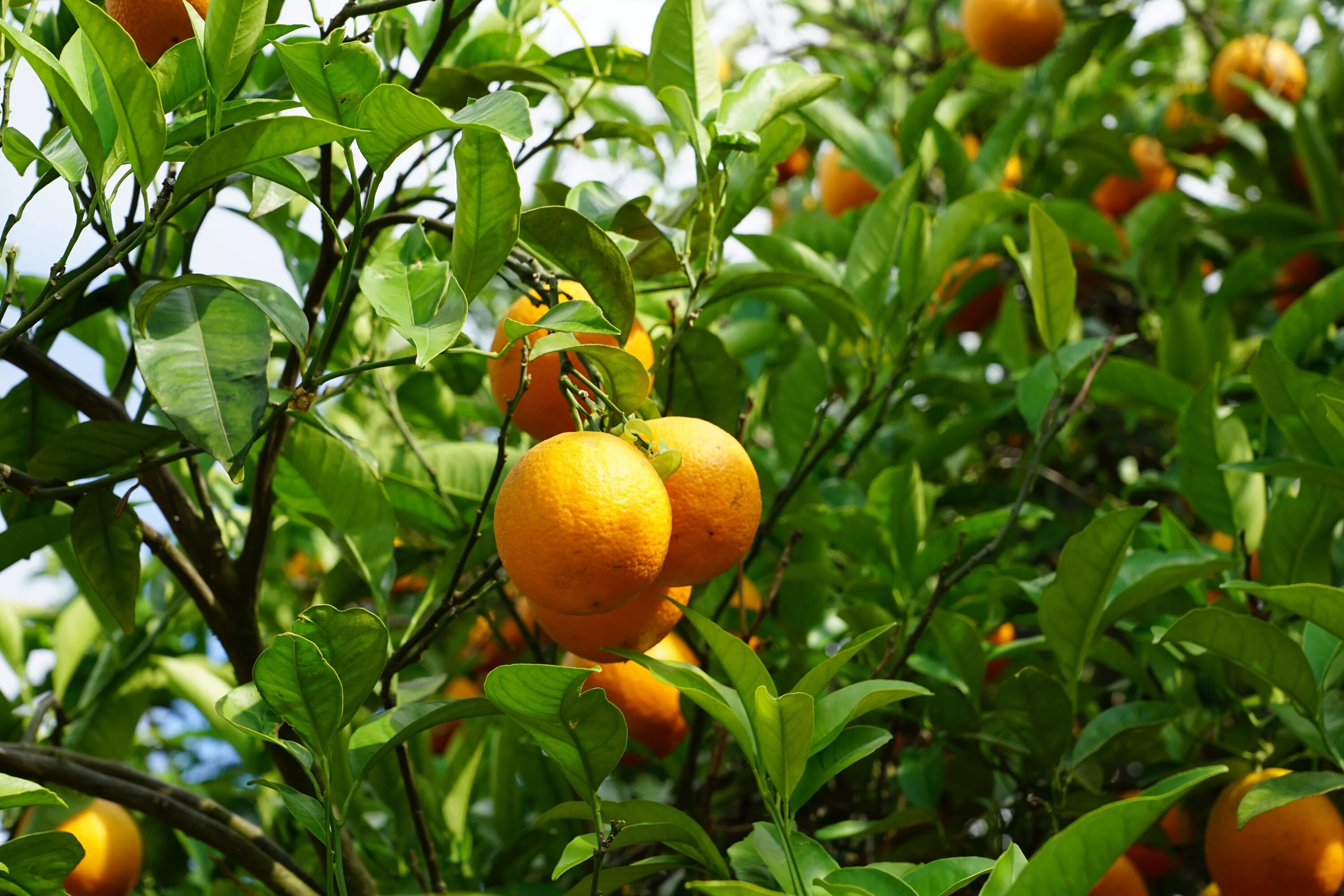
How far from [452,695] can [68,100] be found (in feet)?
4.01

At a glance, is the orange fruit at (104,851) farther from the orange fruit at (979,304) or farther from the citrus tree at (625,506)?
the orange fruit at (979,304)

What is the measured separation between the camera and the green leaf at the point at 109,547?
1.02 meters

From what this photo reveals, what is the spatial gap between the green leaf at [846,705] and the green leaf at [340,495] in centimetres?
51

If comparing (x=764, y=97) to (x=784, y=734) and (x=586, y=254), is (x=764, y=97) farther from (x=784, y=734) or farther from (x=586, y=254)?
(x=784, y=734)

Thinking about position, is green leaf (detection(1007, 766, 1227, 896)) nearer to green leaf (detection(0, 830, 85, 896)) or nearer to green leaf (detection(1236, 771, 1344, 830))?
green leaf (detection(1236, 771, 1344, 830))

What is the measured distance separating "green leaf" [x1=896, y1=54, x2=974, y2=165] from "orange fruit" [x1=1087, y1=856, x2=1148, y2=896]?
3.45ft

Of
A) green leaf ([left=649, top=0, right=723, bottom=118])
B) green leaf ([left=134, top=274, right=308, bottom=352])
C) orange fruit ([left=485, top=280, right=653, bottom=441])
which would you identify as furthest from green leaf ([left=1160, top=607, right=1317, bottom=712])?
green leaf ([left=134, top=274, right=308, bottom=352])

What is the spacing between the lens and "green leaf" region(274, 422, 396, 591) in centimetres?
112

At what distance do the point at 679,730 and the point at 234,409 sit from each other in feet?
2.12

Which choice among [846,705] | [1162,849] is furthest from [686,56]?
[1162,849]

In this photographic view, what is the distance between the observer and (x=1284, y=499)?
1258mm

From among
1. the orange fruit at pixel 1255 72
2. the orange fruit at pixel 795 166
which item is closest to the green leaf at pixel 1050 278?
the orange fruit at pixel 795 166

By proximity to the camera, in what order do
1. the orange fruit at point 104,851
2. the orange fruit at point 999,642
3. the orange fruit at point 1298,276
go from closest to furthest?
the orange fruit at point 104,851 < the orange fruit at point 999,642 < the orange fruit at point 1298,276

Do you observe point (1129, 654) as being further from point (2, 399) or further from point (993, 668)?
point (2, 399)
